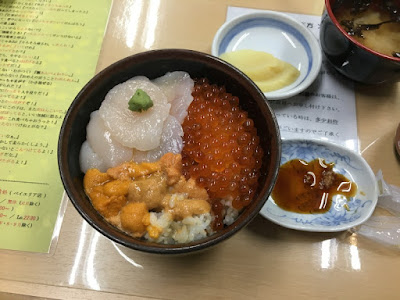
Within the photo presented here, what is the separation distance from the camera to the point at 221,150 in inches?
39.8

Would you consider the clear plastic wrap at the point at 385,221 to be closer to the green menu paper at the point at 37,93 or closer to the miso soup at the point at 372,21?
the miso soup at the point at 372,21

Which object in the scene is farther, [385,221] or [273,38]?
[273,38]

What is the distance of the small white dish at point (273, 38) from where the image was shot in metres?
1.48

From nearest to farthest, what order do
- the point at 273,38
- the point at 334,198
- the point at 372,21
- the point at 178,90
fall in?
1. the point at 178,90
2. the point at 334,198
3. the point at 372,21
4. the point at 273,38

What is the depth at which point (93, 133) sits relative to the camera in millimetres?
1078

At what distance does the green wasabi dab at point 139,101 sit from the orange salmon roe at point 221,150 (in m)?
0.14

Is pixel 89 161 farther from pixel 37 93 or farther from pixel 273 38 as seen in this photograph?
pixel 273 38

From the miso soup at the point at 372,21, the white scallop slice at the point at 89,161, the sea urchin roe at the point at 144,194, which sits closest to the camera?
the sea urchin roe at the point at 144,194

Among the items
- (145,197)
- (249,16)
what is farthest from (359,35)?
(145,197)

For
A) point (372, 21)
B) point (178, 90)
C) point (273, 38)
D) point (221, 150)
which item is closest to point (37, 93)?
point (178, 90)

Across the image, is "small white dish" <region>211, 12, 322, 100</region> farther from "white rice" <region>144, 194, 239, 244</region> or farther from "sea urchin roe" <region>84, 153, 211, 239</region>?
"white rice" <region>144, 194, 239, 244</region>

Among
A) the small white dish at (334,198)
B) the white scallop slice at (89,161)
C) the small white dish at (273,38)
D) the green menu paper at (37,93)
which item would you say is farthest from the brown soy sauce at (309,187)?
the green menu paper at (37,93)

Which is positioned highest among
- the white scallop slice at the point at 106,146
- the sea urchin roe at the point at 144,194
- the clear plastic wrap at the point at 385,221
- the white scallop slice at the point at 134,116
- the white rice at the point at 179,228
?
the white scallop slice at the point at 134,116

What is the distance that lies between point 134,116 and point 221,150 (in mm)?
298
